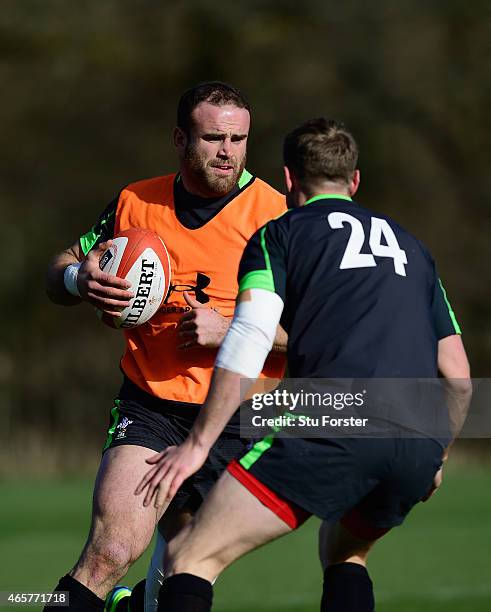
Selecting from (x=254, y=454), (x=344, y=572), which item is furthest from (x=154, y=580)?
(x=254, y=454)

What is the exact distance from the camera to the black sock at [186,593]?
4195mm

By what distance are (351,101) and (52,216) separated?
7.48 meters

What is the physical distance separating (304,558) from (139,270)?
610 centimetres

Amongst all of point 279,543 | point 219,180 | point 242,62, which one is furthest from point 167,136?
point 219,180

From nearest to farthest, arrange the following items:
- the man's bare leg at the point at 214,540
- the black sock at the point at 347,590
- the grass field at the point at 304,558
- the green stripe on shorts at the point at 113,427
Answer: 1. the man's bare leg at the point at 214,540
2. the black sock at the point at 347,590
3. the green stripe on shorts at the point at 113,427
4. the grass field at the point at 304,558

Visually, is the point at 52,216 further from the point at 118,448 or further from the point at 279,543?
the point at 118,448

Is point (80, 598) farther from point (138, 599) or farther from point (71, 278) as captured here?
point (71, 278)

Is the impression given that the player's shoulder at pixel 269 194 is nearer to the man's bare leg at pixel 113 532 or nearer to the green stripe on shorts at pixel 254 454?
the man's bare leg at pixel 113 532

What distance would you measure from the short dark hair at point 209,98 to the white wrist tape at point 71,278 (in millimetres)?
798

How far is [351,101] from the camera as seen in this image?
29891 mm

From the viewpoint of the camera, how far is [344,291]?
431cm

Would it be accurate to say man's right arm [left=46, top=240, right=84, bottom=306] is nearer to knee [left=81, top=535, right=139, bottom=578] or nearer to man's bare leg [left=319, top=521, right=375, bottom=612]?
knee [left=81, top=535, right=139, bottom=578]
